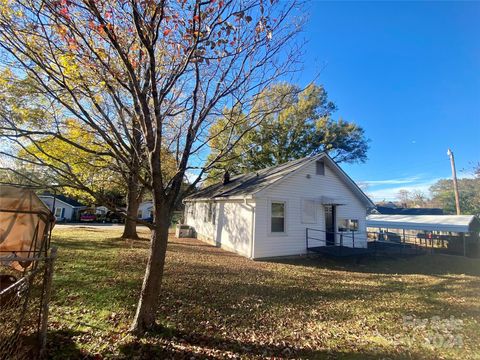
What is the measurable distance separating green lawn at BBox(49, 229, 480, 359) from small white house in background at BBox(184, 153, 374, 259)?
3069 mm

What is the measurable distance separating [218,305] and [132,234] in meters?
11.6

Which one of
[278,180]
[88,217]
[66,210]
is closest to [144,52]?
[278,180]

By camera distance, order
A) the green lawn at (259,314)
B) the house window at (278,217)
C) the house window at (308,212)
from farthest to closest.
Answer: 1. the house window at (308,212)
2. the house window at (278,217)
3. the green lawn at (259,314)

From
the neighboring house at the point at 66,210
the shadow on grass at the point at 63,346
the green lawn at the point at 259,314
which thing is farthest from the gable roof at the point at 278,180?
the neighboring house at the point at 66,210

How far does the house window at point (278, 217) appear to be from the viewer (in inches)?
479

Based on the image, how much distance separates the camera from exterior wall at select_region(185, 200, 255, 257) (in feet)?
39.5

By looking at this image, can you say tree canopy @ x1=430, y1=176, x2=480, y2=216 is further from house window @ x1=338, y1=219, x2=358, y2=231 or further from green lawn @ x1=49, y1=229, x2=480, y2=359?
green lawn @ x1=49, y1=229, x2=480, y2=359

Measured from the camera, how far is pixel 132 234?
50.3 ft

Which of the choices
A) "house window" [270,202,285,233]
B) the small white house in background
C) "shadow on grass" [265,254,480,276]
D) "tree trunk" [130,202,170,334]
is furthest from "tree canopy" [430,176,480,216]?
"tree trunk" [130,202,170,334]

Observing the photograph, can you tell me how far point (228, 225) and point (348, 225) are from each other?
6.97 meters

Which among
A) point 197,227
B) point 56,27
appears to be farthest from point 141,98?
point 197,227

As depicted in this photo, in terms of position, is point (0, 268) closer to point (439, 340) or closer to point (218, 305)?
point (218, 305)

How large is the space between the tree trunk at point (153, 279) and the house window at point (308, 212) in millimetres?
9776

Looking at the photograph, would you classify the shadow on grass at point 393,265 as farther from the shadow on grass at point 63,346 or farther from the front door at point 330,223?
the shadow on grass at point 63,346
